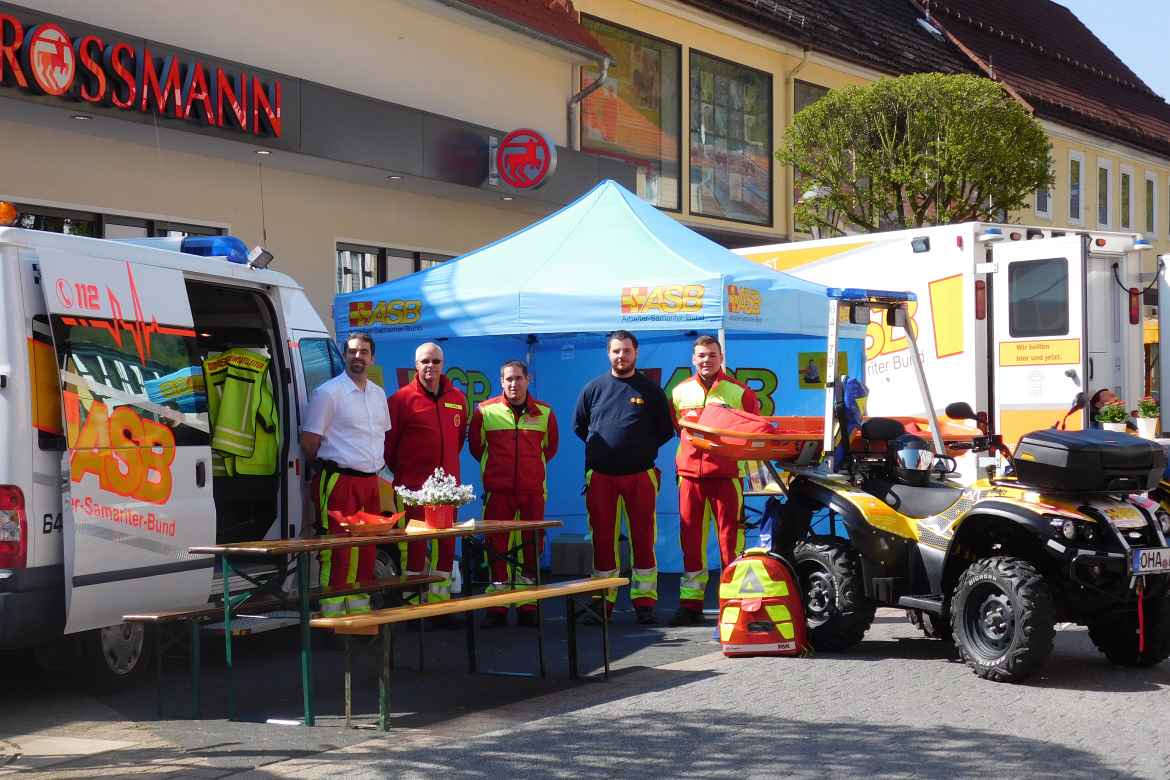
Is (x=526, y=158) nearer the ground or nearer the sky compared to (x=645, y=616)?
nearer the sky

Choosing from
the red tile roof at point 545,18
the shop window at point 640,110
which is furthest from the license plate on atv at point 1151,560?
the shop window at point 640,110

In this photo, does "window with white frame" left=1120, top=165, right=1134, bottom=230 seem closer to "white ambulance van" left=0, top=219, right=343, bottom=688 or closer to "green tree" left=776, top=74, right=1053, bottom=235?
"green tree" left=776, top=74, right=1053, bottom=235

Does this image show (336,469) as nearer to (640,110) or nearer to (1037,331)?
(1037,331)

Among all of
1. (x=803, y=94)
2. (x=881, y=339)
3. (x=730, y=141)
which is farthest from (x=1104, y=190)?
(x=881, y=339)

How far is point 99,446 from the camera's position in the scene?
7254 mm

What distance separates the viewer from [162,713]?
7457 millimetres

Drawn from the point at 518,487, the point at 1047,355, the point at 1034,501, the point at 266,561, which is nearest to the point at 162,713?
the point at 266,561

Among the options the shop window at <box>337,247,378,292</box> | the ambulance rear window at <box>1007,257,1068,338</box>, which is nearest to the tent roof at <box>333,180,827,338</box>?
the shop window at <box>337,247,378,292</box>

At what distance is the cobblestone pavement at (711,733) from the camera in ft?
20.4

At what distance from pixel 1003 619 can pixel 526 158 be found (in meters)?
9.96

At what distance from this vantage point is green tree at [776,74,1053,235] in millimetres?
21688

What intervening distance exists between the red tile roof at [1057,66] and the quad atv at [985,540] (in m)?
23.8

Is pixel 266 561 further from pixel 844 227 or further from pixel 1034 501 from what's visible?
pixel 844 227

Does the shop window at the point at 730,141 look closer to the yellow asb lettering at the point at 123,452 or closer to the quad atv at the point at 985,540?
the quad atv at the point at 985,540
